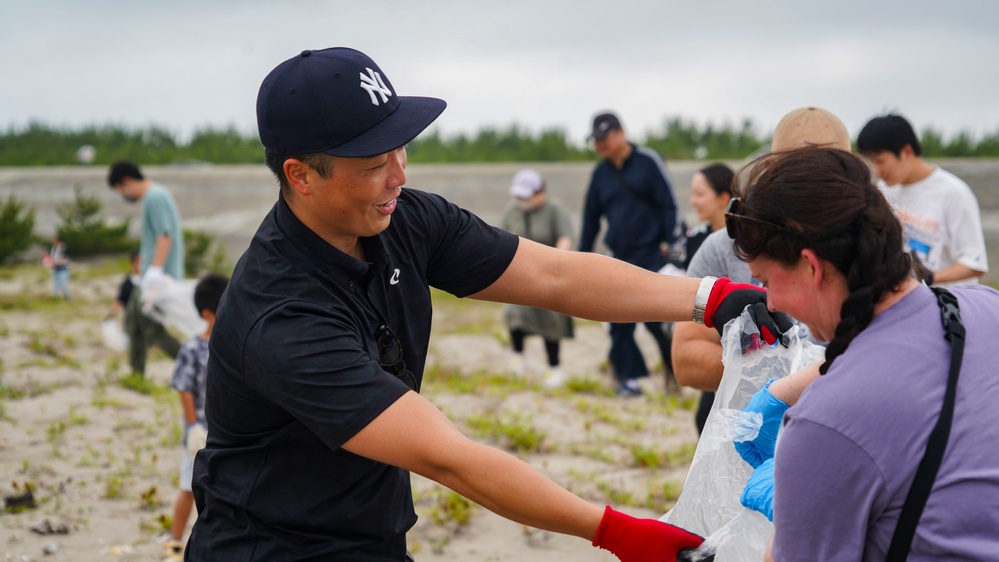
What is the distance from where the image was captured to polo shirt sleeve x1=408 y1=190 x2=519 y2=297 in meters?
2.47

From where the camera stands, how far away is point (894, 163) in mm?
4988

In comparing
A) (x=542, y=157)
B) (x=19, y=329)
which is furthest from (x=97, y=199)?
(x=542, y=157)

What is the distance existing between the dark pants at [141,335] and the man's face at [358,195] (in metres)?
5.57

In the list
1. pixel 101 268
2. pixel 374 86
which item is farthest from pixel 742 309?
pixel 101 268

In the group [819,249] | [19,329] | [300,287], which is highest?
[819,249]

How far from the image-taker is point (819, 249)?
1.64m

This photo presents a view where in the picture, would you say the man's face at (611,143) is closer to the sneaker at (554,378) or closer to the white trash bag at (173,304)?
the sneaker at (554,378)

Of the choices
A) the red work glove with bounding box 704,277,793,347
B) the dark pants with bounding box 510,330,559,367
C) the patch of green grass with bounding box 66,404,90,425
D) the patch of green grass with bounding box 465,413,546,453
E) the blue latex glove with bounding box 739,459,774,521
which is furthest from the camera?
the dark pants with bounding box 510,330,559,367

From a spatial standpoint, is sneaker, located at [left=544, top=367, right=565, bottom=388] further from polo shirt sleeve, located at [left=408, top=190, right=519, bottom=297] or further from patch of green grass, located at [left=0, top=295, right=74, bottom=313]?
patch of green grass, located at [left=0, top=295, right=74, bottom=313]

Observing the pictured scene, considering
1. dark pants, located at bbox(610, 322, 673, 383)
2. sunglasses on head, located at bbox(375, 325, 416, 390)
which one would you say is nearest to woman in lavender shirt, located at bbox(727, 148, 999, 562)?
sunglasses on head, located at bbox(375, 325, 416, 390)

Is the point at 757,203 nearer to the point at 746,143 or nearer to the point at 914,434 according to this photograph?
the point at 914,434

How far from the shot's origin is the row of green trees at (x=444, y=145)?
14273 mm

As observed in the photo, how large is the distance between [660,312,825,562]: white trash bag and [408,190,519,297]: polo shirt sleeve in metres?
0.62

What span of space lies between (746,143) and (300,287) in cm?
A: 1314
